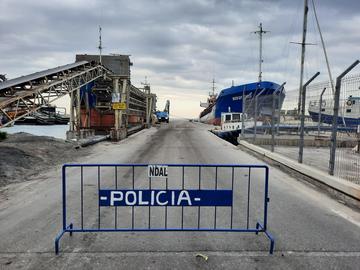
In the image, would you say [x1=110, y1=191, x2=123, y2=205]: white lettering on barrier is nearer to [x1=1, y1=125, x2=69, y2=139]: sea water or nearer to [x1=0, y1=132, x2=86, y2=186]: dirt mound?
[x1=0, y1=132, x2=86, y2=186]: dirt mound

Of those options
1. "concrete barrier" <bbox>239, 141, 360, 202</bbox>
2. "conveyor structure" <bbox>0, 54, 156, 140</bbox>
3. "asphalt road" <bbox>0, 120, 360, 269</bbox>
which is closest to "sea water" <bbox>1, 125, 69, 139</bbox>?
"conveyor structure" <bbox>0, 54, 156, 140</bbox>

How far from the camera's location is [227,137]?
31172mm

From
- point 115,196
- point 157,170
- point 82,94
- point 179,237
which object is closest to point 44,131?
point 82,94

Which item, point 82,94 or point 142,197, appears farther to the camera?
point 82,94

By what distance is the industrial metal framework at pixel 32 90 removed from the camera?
14.2 m

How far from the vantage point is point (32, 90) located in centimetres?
1581

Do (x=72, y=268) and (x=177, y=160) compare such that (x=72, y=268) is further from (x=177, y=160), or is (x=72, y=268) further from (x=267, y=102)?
(x=267, y=102)

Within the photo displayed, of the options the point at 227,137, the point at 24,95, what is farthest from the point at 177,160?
the point at 227,137

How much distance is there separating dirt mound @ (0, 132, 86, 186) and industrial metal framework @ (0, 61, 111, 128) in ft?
5.11

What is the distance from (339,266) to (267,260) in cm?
88

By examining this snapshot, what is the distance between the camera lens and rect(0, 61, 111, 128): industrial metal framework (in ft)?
46.6

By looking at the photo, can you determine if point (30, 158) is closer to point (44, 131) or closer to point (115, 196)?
point (115, 196)

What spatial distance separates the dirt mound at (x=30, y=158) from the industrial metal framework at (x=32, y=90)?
5.11ft

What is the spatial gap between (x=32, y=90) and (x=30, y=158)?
4.50 metres
